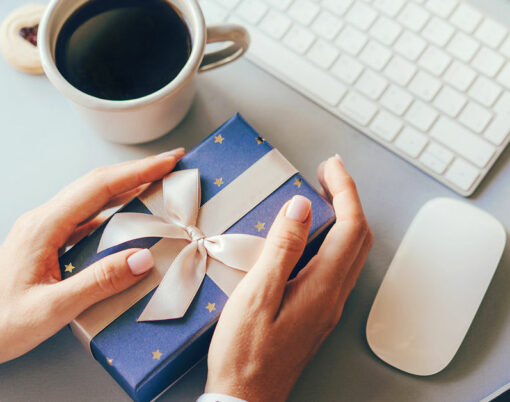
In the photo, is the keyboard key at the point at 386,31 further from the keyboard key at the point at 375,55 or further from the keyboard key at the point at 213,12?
the keyboard key at the point at 213,12

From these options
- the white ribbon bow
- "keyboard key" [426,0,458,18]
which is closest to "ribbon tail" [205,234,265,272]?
the white ribbon bow

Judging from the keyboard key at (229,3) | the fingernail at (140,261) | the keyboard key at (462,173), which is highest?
the keyboard key at (229,3)

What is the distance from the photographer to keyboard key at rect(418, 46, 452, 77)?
2.21 ft

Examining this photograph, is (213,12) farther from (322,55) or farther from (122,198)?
(122,198)

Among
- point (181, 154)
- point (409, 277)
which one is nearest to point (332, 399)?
point (409, 277)

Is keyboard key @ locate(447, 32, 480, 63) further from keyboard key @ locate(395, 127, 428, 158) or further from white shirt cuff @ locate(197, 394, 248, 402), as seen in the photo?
white shirt cuff @ locate(197, 394, 248, 402)

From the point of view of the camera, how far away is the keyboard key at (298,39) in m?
0.68

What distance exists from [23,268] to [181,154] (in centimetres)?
21

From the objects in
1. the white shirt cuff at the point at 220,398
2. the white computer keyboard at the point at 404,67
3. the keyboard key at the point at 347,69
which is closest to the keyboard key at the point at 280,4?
the white computer keyboard at the point at 404,67

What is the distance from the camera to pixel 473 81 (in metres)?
0.67

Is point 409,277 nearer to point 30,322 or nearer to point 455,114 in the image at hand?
point 455,114

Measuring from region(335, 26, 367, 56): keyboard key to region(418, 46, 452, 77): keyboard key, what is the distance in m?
0.08

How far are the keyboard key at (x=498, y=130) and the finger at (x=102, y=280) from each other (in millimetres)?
461

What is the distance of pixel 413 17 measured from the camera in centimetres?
69
